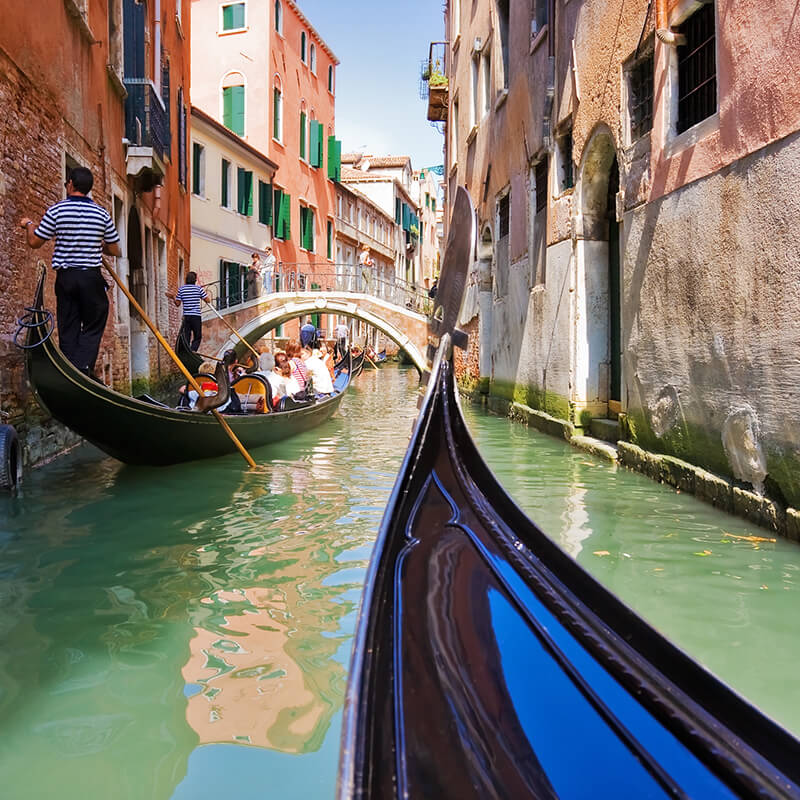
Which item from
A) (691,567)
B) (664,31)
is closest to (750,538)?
(691,567)

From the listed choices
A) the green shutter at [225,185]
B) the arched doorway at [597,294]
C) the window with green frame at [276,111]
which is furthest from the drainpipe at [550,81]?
the window with green frame at [276,111]

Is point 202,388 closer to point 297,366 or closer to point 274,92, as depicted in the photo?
point 297,366

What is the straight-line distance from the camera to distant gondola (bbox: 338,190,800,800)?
3.55 feet

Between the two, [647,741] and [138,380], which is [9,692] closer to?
[647,741]

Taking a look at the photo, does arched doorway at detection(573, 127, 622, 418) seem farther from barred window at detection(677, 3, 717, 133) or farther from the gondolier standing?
the gondolier standing

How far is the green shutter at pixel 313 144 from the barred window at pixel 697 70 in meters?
16.0

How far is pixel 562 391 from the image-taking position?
664 cm

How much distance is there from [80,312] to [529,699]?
3.73m

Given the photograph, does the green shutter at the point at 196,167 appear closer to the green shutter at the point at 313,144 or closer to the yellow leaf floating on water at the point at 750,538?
the green shutter at the point at 313,144

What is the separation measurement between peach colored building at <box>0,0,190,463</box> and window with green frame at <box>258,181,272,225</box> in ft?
15.4

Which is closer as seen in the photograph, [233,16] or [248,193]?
[248,193]

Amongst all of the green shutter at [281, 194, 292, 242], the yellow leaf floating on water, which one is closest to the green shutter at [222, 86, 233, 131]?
the green shutter at [281, 194, 292, 242]

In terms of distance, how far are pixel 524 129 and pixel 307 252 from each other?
484 inches

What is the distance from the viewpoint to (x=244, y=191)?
15.9m
